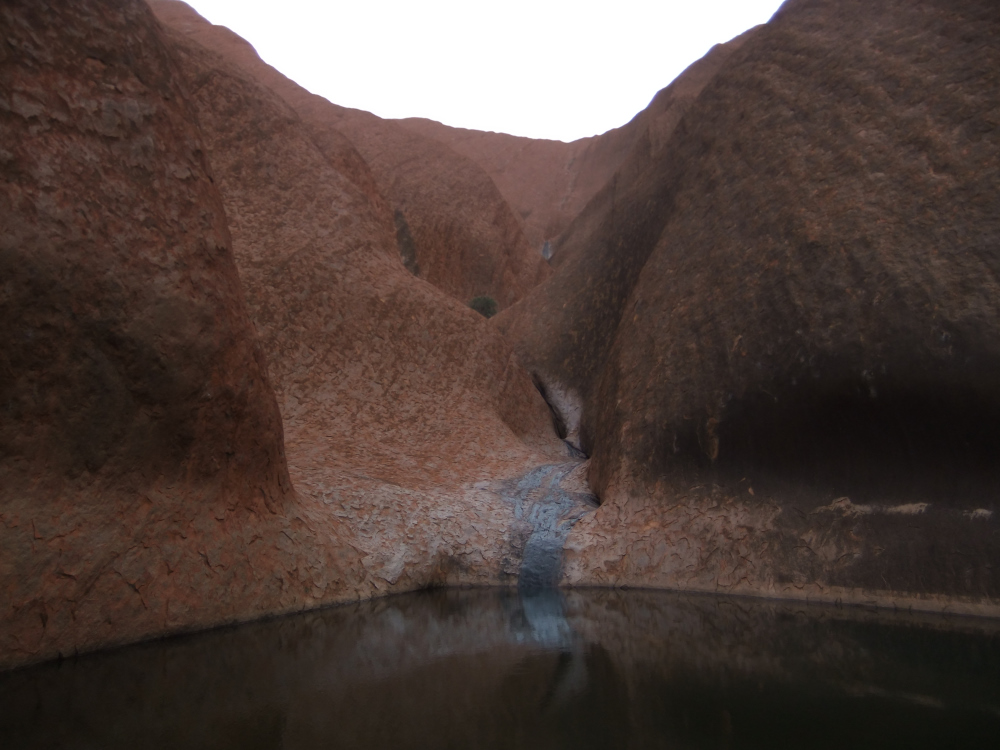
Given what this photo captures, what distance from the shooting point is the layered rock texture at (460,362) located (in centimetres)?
454

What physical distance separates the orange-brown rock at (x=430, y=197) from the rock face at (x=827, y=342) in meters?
10.8

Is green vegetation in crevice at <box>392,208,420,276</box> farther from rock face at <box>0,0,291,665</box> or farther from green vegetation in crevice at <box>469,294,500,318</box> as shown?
rock face at <box>0,0,291,665</box>

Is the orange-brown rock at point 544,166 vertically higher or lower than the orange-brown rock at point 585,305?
higher

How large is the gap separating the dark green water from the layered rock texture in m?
0.71

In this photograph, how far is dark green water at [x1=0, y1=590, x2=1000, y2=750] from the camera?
9.48ft

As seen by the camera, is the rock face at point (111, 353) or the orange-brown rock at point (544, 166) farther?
the orange-brown rock at point (544, 166)

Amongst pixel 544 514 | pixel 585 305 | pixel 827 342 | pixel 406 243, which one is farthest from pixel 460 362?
pixel 406 243

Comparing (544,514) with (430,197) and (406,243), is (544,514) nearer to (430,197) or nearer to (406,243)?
(406,243)

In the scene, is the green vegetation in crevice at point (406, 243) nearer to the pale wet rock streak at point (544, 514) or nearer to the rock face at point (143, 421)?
the pale wet rock streak at point (544, 514)

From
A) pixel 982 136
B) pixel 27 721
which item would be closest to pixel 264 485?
pixel 27 721

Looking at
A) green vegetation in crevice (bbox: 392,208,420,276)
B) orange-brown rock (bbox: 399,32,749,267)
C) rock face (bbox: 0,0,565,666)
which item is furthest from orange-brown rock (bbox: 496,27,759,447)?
orange-brown rock (bbox: 399,32,749,267)

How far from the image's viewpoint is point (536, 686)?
138 inches

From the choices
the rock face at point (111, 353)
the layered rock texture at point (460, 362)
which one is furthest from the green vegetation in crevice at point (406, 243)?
the rock face at point (111, 353)

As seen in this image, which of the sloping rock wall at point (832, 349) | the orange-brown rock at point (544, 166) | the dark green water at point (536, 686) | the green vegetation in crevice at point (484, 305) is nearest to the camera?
the dark green water at point (536, 686)
